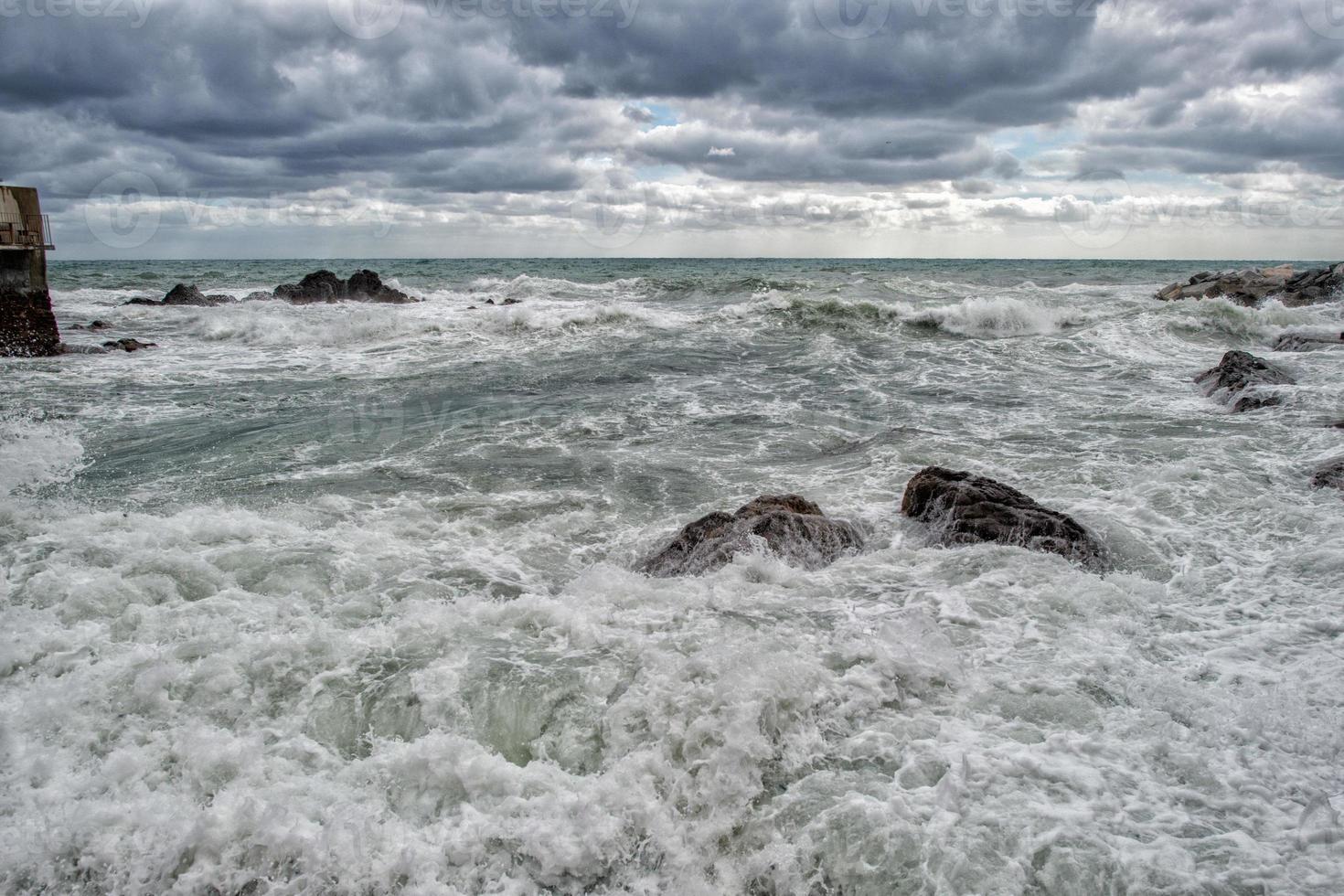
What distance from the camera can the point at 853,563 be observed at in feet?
20.5

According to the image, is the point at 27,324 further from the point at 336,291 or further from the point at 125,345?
the point at 336,291

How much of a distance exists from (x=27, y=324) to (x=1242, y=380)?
24.5 metres

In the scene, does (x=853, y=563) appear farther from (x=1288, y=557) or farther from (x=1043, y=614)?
(x=1288, y=557)

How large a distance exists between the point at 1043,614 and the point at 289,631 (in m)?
4.99

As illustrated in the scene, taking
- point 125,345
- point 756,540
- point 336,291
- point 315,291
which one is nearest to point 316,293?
point 315,291

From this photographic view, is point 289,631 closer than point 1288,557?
Yes

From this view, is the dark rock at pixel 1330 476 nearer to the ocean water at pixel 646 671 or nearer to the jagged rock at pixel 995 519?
the ocean water at pixel 646 671

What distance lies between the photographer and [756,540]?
6.25 m

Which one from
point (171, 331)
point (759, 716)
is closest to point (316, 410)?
point (759, 716)

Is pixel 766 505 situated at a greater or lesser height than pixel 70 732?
greater

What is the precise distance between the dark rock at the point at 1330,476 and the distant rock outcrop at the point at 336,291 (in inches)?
1227

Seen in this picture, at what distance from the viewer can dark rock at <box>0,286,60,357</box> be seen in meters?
17.0

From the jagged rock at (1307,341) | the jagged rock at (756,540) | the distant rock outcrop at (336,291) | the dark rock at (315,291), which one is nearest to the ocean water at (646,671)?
the jagged rock at (756,540)

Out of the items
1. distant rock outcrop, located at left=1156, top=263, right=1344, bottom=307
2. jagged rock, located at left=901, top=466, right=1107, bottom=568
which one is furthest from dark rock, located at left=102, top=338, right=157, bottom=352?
distant rock outcrop, located at left=1156, top=263, right=1344, bottom=307
